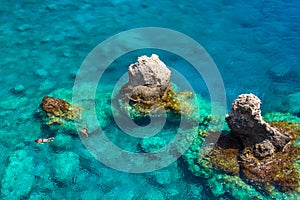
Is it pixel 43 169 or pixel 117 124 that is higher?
pixel 117 124

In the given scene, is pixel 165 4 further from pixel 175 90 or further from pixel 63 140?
pixel 63 140

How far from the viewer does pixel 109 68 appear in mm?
13695

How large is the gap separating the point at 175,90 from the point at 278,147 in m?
4.04

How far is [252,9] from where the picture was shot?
16766mm

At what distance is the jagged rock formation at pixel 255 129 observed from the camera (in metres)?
9.79

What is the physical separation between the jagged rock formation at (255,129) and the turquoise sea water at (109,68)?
5.40 ft

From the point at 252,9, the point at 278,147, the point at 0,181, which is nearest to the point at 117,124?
the point at 0,181

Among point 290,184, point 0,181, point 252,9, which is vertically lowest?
point 0,181

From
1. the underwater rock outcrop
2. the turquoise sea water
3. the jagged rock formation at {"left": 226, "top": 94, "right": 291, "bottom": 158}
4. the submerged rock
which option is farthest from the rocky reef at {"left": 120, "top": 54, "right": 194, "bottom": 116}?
the submerged rock

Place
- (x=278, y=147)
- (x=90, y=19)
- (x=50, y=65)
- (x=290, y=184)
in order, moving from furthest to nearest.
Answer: (x=90, y=19) < (x=50, y=65) < (x=278, y=147) < (x=290, y=184)

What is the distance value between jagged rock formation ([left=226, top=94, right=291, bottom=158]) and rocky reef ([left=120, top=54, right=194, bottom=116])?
2.02 metres

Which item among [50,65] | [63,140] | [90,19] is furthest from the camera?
[90,19]

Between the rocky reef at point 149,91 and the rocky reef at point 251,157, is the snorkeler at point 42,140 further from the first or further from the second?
the rocky reef at point 251,157

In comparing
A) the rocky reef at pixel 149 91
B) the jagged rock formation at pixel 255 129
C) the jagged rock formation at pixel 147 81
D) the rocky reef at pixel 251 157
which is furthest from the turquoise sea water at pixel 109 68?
the jagged rock formation at pixel 255 129
